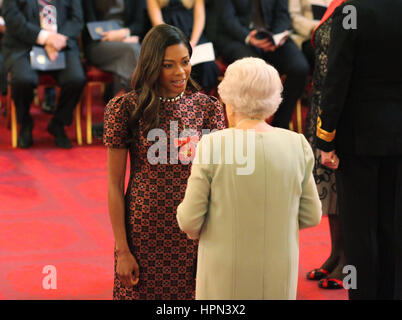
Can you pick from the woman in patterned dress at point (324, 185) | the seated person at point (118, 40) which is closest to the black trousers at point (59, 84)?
the seated person at point (118, 40)

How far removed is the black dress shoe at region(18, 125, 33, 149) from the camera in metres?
6.50

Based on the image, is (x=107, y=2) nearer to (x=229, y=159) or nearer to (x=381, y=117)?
(x=381, y=117)

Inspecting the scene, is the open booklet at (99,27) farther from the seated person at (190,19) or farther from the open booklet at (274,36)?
the open booklet at (274,36)

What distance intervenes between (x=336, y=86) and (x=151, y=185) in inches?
36.6

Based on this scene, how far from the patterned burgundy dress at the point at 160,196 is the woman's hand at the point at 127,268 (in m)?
0.03

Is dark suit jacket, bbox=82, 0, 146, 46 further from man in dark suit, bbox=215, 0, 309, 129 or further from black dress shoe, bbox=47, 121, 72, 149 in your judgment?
black dress shoe, bbox=47, 121, 72, 149

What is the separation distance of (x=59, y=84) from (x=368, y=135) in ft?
13.5

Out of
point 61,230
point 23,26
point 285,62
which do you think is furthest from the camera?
point 285,62

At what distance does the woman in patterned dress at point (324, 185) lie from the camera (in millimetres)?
3479

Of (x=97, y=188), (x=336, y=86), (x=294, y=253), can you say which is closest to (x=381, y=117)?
(x=336, y=86)

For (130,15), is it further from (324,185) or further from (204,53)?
(324,185)

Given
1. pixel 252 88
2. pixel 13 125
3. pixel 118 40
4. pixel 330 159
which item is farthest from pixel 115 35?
pixel 252 88

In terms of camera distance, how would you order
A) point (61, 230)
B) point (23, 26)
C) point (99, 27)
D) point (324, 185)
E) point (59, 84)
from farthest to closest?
point (99, 27) → point (59, 84) → point (23, 26) → point (61, 230) → point (324, 185)

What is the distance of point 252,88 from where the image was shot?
6.95 ft
